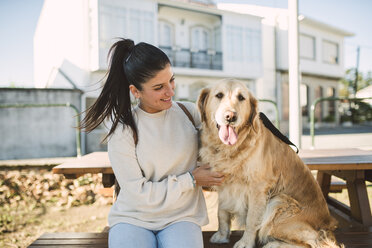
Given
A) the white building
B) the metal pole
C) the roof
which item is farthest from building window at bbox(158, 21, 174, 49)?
the metal pole

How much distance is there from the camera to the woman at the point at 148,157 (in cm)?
188

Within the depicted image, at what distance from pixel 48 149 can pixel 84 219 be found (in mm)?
7228

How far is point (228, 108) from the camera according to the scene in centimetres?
209

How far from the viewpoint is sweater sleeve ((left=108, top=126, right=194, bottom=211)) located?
1882mm

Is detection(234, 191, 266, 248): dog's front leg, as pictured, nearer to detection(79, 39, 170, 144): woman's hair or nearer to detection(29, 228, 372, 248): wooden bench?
detection(29, 228, 372, 248): wooden bench

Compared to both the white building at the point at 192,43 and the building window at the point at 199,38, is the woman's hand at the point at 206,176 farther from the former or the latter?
the building window at the point at 199,38

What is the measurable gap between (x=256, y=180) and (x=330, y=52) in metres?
26.9

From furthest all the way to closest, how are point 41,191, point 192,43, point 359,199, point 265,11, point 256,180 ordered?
point 265,11 < point 192,43 < point 41,191 < point 359,199 < point 256,180

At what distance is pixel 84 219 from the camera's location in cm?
430

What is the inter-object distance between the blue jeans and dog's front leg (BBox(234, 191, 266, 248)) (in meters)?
0.41

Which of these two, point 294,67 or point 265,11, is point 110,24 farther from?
point 294,67

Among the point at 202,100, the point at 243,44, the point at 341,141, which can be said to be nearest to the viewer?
the point at 202,100

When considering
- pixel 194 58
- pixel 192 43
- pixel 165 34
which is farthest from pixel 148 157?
pixel 192 43

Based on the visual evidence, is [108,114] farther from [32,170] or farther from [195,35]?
[195,35]
